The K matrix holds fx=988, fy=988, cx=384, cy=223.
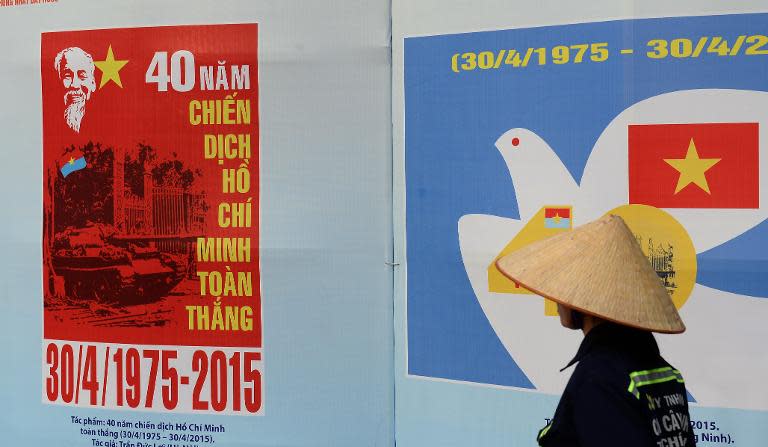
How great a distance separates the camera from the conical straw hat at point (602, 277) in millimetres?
2480

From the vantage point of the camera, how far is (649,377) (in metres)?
2.45

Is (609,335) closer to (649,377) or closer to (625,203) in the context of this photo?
(649,377)

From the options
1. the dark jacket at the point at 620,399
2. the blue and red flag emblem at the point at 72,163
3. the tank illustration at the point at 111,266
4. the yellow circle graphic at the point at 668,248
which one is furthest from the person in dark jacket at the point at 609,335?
the blue and red flag emblem at the point at 72,163

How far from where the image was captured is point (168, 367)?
15.1 feet

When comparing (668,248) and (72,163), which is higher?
(72,163)

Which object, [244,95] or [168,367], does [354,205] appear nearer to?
[244,95]

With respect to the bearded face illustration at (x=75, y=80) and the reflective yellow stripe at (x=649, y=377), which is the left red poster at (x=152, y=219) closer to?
the bearded face illustration at (x=75, y=80)

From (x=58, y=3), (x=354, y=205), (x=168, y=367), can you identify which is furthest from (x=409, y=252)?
(x=58, y=3)

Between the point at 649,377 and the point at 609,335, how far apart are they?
141 millimetres

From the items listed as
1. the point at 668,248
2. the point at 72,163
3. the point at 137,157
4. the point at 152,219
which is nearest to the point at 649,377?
the point at 668,248

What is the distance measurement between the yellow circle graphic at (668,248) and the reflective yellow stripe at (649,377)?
148 centimetres

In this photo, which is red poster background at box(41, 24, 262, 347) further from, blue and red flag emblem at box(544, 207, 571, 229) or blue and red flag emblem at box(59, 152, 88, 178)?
blue and red flag emblem at box(544, 207, 571, 229)

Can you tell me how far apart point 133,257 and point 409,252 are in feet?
4.30

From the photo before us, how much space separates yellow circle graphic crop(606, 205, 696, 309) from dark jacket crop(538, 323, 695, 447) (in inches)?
58.5
